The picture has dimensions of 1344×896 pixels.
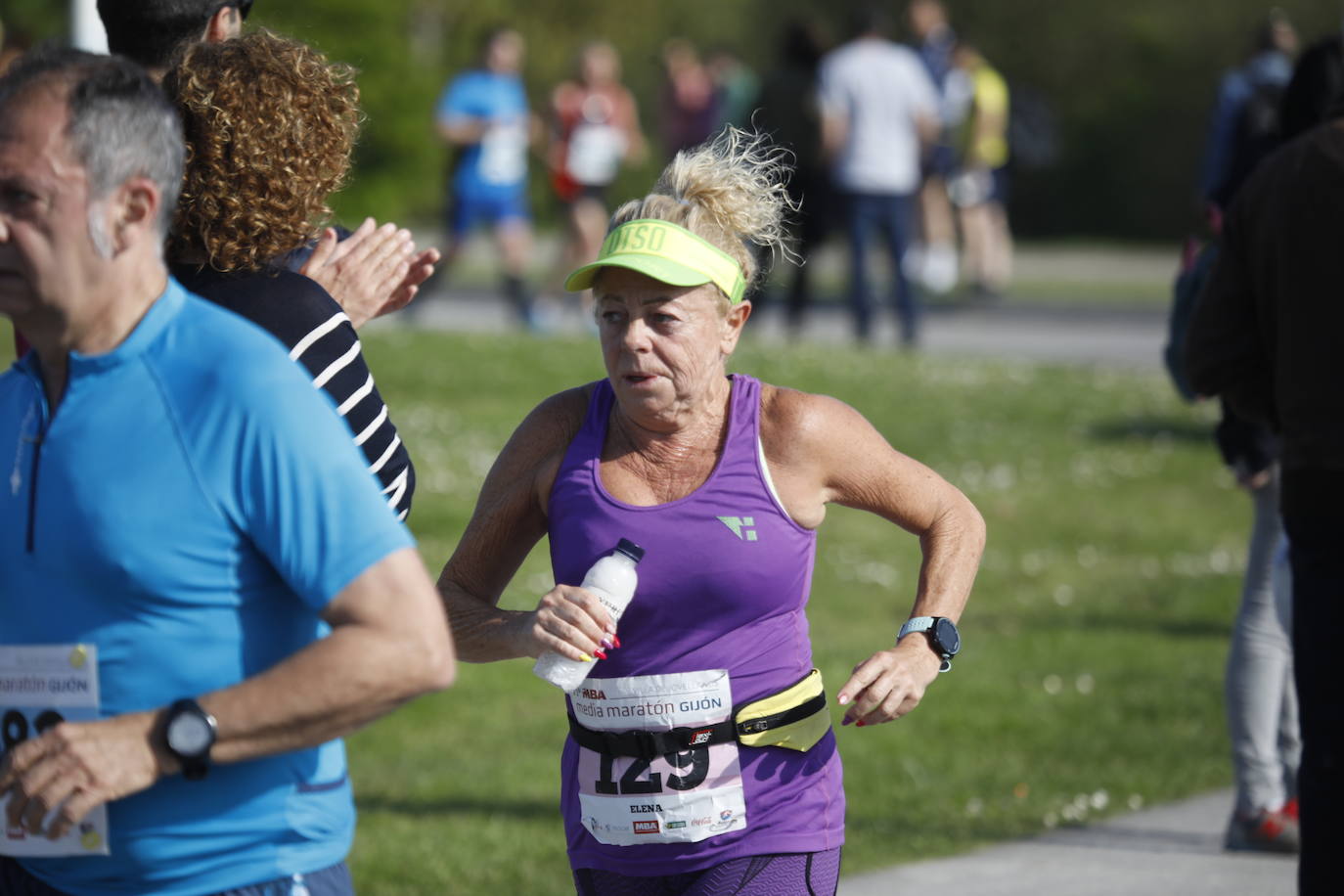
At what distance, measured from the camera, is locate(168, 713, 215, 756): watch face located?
7.77 feet

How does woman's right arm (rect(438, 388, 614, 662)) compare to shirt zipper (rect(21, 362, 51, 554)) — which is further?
woman's right arm (rect(438, 388, 614, 662))

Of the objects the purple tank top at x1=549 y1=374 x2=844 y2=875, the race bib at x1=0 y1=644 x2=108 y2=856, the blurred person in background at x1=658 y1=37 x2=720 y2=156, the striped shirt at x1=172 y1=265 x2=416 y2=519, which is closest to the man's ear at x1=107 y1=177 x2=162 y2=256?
the race bib at x1=0 y1=644 x2=108 y2=856

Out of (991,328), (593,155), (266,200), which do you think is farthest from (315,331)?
(991,328)

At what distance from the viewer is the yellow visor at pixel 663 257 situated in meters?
3.46

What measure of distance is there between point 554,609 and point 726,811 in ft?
1.88

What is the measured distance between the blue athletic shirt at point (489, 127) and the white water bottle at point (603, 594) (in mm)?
14122

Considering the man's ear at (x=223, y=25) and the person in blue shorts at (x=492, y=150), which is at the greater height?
the man's ear at (x=223, y=25)

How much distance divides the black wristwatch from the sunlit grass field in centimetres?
338

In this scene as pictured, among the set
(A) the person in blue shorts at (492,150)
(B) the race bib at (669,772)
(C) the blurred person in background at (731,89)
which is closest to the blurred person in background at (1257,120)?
(B) the race bib at (669,772)

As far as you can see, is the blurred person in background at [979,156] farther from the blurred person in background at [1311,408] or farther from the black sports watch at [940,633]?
the black sports watch at [940,633]

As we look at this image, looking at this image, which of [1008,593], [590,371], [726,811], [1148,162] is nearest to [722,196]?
[726,811]

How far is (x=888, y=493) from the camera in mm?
3674

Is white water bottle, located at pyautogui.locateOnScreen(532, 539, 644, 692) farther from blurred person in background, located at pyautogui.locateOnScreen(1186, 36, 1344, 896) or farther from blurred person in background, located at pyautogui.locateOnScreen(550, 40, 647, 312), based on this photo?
blurred person in background, located at pyautogui.locateOnScreen(550, 40, 647, 312)

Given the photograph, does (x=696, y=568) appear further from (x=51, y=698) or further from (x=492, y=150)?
(x=492, y=150)
